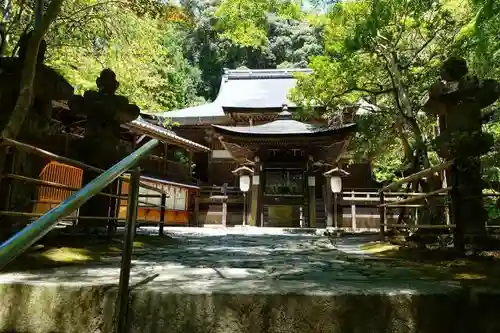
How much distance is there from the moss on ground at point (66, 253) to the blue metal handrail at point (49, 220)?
1.92 metres

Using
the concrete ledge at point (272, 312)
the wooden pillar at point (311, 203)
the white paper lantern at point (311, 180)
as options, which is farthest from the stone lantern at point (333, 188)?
the concrete ledge at point (272, 312)

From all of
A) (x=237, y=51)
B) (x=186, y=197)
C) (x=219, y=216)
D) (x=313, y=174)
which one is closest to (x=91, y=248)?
(x=313, y=174)

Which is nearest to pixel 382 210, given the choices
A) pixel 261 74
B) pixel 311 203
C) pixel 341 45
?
pixel 341 45

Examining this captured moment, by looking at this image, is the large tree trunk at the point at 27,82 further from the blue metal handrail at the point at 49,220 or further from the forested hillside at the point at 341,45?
the forested hillside at the point at 341,45

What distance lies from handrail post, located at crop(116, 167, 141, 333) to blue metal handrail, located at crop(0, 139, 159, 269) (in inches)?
8.5

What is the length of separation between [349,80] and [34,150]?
24.3 feet

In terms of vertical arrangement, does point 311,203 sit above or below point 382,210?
above

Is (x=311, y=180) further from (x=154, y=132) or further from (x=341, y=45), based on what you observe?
(x=341, y=45)

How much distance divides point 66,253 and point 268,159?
12.4m

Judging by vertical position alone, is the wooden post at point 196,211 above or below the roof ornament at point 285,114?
below

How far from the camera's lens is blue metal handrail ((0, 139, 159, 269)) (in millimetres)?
1150

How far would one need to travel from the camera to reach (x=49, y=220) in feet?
4.54

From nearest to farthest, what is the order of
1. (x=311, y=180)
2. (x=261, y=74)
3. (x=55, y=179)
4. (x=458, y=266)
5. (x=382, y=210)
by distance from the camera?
(x=458, y=266) < (x=382, y=210) < (x=55, y=179) < (x=311, y=180) < (x=261, y=74)

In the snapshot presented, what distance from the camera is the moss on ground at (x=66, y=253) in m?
3.36
